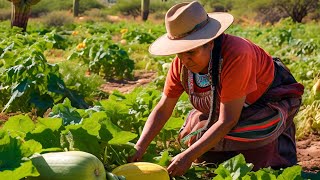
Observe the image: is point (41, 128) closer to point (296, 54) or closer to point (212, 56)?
point (212, 56)

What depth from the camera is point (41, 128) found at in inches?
119

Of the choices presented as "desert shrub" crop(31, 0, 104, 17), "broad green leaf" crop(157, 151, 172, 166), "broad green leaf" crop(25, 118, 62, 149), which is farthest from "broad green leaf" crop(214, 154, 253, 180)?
"desert shrub" crop(31, 0, 104, 17)

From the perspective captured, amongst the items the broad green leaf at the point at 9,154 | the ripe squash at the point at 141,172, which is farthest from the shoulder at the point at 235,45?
the broad green leaf at the point at 9,154

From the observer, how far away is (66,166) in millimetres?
2697

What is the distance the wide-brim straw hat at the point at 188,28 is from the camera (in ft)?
11.5

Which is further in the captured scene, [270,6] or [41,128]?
[270,6]

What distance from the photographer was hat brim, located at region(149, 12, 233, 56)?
3.44 meters

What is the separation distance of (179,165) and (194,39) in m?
0.72

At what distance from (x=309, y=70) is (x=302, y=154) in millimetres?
2421

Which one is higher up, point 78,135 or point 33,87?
point 78,135

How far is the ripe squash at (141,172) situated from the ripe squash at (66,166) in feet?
1.17

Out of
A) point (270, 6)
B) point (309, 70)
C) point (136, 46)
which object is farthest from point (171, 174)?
point (270, 6)

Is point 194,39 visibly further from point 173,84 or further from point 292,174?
point 292,174

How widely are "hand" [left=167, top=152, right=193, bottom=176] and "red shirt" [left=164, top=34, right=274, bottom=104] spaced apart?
0.44 metres
